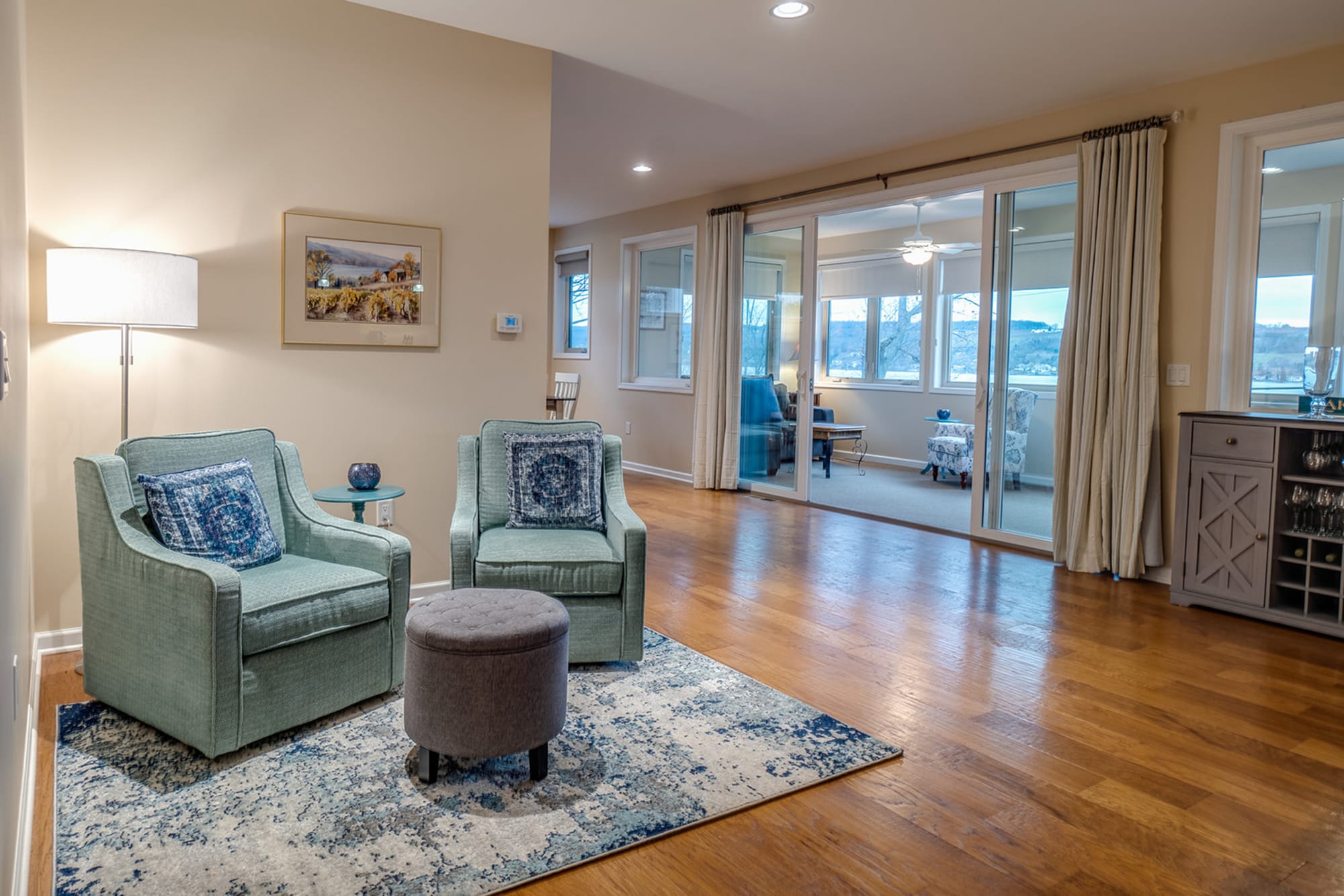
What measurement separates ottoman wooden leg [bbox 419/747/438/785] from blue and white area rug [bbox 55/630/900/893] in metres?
0.03

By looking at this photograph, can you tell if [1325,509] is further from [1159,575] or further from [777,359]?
[777,359]

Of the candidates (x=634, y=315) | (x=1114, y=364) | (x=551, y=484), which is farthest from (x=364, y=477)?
(x=634, y=315)

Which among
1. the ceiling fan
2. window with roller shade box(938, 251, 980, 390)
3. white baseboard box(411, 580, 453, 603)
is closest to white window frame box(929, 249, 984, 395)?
window with roller shade box(938, 251, 980, 390)

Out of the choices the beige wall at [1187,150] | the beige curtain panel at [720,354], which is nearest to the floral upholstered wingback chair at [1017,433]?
the beige wall at [1187,150]

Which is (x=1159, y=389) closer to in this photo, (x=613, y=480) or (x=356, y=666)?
(x=613, y=480)

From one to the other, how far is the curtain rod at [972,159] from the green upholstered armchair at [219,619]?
4277 millimetres

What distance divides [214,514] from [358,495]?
2.42 feet

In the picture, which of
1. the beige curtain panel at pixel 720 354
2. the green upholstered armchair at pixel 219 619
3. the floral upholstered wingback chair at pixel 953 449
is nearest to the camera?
the green upholstered armchair at pixel 219 619

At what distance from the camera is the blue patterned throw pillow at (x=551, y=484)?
3428 millimetres

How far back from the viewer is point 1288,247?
4285mm

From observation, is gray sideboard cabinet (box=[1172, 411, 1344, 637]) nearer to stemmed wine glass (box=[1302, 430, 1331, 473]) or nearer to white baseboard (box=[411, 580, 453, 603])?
stemmed wine glass (box=[1302, 430, 1331, 473])

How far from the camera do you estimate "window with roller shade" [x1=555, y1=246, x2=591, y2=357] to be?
9586 mm

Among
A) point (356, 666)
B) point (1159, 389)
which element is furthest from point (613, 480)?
point (1159, 389)

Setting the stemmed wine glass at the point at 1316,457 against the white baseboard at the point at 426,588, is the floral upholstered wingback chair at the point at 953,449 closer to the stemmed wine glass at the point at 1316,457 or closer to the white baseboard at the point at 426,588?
the stemmed wine glass at the point at 1316,457
